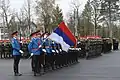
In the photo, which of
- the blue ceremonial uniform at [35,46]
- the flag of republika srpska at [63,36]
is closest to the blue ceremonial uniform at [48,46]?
the flag of republika srpska at [63,36]

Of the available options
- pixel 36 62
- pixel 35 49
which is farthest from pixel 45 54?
pixel 35 49

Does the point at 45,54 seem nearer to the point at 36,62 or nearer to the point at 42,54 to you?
the point at 42,54

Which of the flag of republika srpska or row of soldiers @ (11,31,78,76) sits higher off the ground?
the flag of republika srpska

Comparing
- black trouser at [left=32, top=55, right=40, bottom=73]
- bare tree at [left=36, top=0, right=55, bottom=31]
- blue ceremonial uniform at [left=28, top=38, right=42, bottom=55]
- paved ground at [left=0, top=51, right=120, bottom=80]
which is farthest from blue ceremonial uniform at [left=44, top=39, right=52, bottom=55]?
bare tree at [left=36, top=0, right=55, bottom=31]

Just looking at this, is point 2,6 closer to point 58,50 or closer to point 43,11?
point 43,11

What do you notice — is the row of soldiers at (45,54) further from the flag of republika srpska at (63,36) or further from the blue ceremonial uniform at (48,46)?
the flag of republika srpska at (63,36)

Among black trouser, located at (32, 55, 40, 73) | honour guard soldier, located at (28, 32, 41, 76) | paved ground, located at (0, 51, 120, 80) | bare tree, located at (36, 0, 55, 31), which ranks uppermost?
bare tree, located at (36, 0, 55, 31)

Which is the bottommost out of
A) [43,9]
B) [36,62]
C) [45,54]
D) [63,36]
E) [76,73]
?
[76,73]

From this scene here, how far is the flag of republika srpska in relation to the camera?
51.6 feet

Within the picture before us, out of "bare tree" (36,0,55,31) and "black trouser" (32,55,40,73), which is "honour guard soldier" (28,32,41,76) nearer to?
"black trouser" (32,55,40,73)

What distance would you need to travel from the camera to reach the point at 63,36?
1614cm

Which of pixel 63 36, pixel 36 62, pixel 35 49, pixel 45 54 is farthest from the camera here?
pixel 63 36

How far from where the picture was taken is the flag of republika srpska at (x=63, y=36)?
51.6 ft

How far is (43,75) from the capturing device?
45.7 feet
